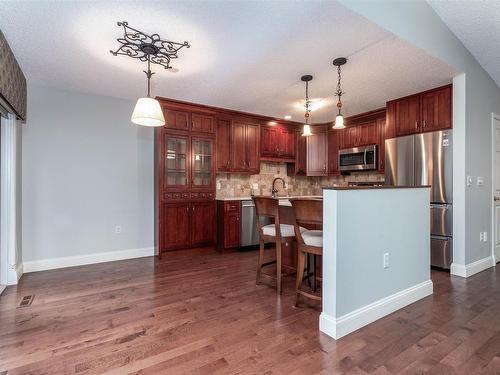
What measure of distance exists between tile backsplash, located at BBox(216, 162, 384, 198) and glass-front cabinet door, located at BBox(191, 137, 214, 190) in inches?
19.0

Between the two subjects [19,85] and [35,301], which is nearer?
[35,301]

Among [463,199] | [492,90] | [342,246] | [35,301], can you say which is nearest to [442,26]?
[492,90]

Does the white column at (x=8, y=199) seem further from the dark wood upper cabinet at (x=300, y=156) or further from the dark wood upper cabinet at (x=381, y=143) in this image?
the dark wood upper cabinet at (x=381, y=143)

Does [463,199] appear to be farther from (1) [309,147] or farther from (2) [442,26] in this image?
(1) [309,147]

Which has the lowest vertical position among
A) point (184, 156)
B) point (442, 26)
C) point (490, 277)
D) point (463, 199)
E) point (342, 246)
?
point (490, 277)

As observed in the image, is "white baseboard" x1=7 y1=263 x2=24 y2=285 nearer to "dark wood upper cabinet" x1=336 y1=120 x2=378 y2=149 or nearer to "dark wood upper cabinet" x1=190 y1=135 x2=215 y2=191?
"dark wood upper cabinet" x1=190 y1=135 x2=215 y2=191

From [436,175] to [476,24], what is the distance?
1.71 m

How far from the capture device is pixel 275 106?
4.47 m

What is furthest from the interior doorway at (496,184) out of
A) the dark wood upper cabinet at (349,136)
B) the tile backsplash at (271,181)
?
the dark wood upper cabinet at (349,136)

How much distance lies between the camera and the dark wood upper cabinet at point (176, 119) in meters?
4.18

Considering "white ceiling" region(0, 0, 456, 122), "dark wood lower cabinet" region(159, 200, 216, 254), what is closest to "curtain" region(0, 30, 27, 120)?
"white ceiling" region(0, 0, 456, 122)

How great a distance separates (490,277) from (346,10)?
3.47 m

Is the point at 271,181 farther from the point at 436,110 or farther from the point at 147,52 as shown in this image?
the point at 147,52

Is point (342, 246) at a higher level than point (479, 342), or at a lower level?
higher
